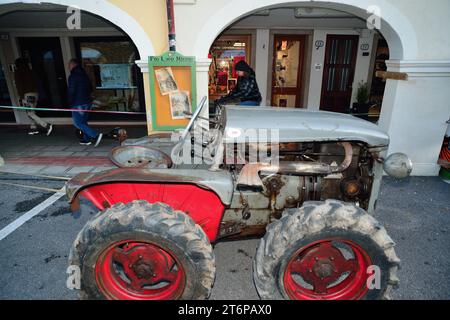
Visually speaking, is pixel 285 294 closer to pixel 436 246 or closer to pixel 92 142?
pixel 436 246

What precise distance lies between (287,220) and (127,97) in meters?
8.95

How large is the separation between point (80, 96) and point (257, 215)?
6.00m

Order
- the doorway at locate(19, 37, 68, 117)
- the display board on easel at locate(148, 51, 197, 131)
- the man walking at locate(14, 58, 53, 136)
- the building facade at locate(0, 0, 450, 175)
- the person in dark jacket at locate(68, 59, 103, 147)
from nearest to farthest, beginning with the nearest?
the building facade at locate(0, 0, 450, 175)
the display board on easel at locate(148, 51, 197, 131)
the person in dark jacket at locate(68, 59, 103, 147)
the man walking at locate(14, 58, 53, 136)
the doorway at locate(19, 37, 68, 117)

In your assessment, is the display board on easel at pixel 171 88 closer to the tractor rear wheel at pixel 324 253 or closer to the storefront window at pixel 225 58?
the tractor rear wheel at pixel 324 253

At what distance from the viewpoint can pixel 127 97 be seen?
31.9 feet

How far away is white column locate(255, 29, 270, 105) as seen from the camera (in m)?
8.77

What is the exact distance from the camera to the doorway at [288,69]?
9.09 meters

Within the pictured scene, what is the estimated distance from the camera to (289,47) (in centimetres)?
916

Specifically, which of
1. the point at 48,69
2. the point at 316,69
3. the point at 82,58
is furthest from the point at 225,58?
the point at 48,69

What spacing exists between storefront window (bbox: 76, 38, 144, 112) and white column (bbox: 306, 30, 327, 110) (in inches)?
222

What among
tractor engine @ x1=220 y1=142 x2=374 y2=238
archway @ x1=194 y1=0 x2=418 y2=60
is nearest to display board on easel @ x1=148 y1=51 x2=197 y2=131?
archway @ x1=194 y1=0 x2=418 y2=60

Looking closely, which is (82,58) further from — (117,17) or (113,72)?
(117,17)

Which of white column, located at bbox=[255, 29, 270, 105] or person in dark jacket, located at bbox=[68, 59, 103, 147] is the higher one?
white column, located at bbox=[255, 29, 270, 105]

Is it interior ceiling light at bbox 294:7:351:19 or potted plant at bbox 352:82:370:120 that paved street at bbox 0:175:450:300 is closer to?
interior ceiling light at bbox 294:7:351:19
